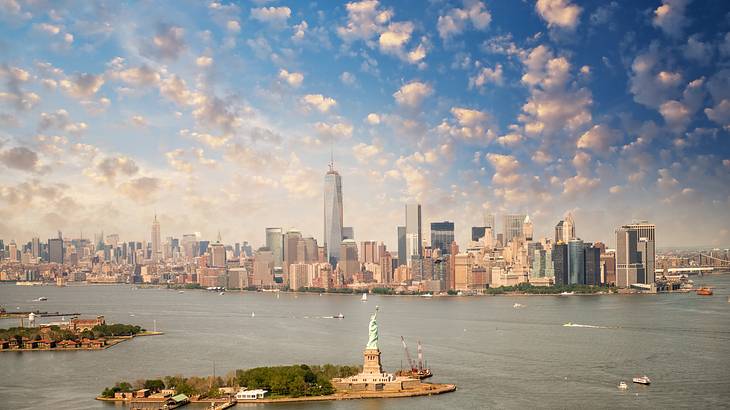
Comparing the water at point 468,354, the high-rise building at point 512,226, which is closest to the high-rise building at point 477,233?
the high-rise building at point 512,226

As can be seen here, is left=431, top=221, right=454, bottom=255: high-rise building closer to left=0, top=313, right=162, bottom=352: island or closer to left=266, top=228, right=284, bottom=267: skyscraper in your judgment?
left=266, top=228, right=284, bottom=267: skyscraper

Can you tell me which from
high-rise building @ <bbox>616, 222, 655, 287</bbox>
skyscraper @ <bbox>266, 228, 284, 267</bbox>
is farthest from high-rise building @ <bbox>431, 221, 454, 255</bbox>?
high-rise building @ <bbox>616, 222, 655, 287</bbox>

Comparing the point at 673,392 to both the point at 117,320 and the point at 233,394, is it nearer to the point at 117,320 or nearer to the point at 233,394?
the point at 233,394

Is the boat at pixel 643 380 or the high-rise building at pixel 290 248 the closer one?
the boat at pixel 643 380

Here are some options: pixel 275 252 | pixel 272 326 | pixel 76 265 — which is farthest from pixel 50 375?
pixel 76 265

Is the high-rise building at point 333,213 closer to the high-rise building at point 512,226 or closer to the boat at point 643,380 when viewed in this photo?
the high-rise building at point 512,226

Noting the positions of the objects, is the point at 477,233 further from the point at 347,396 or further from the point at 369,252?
the point at 347,396
